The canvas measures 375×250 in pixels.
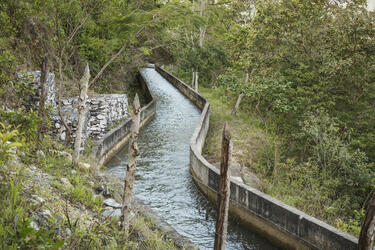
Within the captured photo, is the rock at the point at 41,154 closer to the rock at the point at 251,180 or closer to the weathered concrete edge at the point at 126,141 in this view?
the weathered concrete edge at the point at 126,141

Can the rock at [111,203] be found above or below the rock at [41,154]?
below

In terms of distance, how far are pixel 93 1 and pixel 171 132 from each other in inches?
314

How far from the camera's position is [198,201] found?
10102mm

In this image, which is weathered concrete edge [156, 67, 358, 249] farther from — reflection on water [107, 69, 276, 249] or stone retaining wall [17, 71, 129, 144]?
stone retaining wall [17, 71, 129, 144]

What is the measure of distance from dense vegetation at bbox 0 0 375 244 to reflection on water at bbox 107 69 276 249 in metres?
2.16

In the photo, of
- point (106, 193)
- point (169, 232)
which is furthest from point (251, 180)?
point (106, 193)

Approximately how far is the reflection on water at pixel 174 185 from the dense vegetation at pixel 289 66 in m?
2.16

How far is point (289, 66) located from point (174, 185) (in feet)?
27.3

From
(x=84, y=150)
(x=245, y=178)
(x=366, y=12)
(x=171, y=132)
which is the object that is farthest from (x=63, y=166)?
(x=366, y=12)

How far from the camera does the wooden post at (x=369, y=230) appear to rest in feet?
14.6

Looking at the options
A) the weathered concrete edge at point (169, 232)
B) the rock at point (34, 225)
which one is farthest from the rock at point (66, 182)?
the rock at point (34, 225)

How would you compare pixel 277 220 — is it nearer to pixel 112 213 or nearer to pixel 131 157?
pixel 112 213

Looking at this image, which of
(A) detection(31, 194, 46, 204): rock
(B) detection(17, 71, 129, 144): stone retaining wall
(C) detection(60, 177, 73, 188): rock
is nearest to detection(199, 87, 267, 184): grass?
(B) detection(17, 71, 129, 144): stone retaining wall

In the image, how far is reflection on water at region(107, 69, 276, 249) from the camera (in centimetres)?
838
